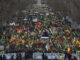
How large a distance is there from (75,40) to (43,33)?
167 inches

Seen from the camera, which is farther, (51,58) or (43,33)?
(43,33)

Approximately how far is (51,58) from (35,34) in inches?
198

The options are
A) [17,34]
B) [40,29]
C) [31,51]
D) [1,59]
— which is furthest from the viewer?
[40,29]

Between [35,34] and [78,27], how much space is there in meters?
6.25

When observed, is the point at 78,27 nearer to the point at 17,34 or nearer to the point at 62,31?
the point at 62,31

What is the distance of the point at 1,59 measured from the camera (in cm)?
1519

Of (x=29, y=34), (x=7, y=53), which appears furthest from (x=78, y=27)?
(x=7, y=53)

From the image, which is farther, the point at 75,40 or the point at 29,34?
the point at 29,34

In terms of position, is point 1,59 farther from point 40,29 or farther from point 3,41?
point 40,29

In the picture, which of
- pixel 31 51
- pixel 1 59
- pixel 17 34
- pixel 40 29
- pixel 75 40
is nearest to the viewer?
pixel 1 59

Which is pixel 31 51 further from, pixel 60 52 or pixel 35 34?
pixel 35 34

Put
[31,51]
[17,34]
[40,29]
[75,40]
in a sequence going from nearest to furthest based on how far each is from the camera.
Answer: [31,51] < [75,40] < [17,34] < [40,29]

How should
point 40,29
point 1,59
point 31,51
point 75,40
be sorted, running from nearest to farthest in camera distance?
point 1,59 < point 31,51 < point 75,40 < point 40,29

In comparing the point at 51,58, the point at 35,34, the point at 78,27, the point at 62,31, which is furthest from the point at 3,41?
the point at 78,27
